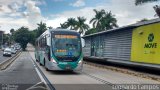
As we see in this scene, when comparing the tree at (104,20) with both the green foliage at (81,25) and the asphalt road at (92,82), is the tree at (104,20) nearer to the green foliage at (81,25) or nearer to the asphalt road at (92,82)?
the green foliage at (81,25)

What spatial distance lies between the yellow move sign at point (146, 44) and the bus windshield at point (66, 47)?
4921 millimetres

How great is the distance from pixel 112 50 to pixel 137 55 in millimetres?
6838

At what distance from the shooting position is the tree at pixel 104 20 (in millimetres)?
90438

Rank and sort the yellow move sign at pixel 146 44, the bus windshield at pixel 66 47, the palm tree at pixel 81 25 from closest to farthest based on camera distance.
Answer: the bus windshield at pixel 66 47, the yellow move sign at pixel 146 44, the palm tree at pixel 81 25

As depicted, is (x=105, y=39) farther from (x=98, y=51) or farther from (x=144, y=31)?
(x=144, y=31)

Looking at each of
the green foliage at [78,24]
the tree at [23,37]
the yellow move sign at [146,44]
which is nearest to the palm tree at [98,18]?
the green foliage at [78,24]

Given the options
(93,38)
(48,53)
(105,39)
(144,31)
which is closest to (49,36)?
(48,53)

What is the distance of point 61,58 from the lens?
71.1 feet

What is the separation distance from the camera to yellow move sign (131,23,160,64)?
71.9 ft

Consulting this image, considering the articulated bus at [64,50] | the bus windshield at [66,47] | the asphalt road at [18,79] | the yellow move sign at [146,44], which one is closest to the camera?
the asphalt road at [18,79]

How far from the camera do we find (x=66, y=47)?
21953mm

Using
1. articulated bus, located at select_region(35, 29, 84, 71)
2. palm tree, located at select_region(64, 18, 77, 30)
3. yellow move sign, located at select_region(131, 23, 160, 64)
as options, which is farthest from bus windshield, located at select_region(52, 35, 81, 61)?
palm tree, located at select_region(64, 18, 77, 30)

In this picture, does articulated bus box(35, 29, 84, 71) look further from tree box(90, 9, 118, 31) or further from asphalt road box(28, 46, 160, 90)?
tree box(90, 9, 118, 31)

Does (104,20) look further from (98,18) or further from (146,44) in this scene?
(146,44)
